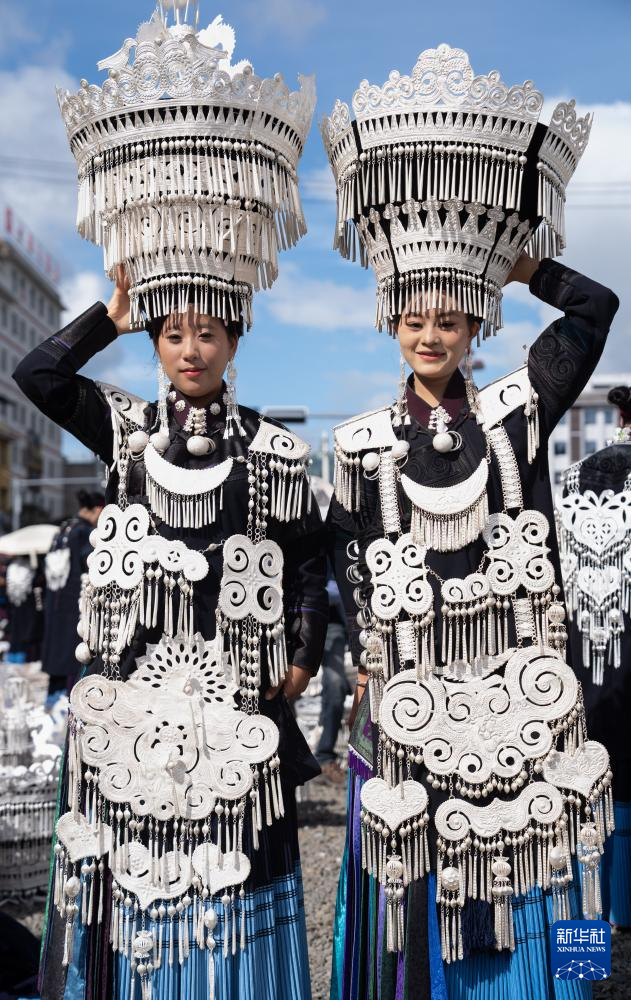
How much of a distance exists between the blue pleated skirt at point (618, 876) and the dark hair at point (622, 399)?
1.67 metres

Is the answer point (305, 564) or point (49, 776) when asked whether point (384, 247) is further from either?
point (49, 776)

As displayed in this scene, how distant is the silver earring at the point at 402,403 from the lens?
280 cm

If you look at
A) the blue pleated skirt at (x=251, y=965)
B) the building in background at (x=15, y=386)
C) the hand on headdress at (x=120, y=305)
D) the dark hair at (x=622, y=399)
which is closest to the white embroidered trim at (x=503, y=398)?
the hand on headdress at (x=120, y=305)

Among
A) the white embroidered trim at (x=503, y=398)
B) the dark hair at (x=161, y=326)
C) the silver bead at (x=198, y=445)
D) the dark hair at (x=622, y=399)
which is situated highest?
the dark hair at (x=622, y=399)

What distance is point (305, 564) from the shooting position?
293cm

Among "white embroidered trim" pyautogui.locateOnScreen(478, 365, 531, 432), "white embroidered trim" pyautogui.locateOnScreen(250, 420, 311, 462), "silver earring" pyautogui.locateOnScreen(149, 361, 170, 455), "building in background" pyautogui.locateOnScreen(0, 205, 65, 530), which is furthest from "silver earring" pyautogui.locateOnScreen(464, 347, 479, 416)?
"building in background" pyautogui.locateOnScreen(0, 205, 65, 530)

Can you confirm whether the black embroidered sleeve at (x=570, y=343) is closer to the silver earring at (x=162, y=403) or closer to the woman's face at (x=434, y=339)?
the woman's face at (x=434, y=339)

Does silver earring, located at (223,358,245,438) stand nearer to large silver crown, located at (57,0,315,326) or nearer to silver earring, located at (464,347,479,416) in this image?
large silver crown, located at (57,0,315,326)

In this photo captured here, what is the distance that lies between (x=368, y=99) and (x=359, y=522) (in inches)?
44.2

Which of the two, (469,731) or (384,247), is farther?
(384,247)

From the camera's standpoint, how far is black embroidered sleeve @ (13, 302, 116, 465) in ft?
9.14

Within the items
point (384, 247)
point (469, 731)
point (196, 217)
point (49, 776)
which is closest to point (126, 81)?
point (196, 217)

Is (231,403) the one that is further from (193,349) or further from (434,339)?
(434,339)

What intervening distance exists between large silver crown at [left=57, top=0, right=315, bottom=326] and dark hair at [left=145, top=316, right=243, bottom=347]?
1.3 inches
